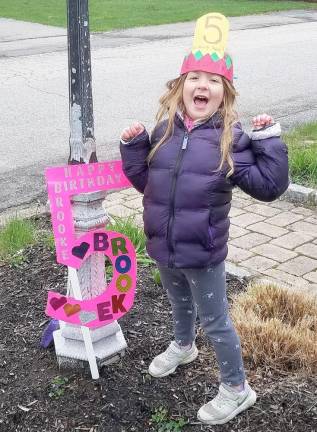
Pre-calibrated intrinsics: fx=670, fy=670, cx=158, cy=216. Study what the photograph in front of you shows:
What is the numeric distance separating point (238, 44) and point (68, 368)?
10698 mm

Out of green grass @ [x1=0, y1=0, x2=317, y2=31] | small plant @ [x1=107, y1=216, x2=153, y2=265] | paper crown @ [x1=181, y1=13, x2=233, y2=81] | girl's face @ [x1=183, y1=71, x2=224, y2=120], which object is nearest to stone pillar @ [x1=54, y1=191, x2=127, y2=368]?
girl's face @ [x1=183, y1=71, x2=224, y2=120]

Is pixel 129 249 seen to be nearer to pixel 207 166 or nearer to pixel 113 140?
pixel 207 166

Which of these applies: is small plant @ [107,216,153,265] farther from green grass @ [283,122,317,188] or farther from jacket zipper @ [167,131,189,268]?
green grass @ [283,122,317,188]

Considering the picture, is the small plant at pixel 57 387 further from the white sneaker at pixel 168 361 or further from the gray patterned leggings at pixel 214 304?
the gray patterned leggings at pixel 214 304

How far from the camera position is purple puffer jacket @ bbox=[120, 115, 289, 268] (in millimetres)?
2451

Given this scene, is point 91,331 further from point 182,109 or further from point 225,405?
point 182,109

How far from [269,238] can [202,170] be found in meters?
2.19

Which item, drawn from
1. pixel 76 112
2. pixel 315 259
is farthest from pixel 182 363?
pixel 315 259

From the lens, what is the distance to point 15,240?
417 centimetres

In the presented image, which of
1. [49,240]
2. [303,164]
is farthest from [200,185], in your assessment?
[303,164]

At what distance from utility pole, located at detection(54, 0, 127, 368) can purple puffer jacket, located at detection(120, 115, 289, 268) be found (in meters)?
0.44

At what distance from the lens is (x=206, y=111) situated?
8.24 feet

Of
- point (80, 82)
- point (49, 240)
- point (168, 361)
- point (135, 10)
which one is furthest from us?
point (135, 10)

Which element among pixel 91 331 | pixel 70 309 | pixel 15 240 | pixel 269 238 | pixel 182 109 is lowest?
pixel 269 238
